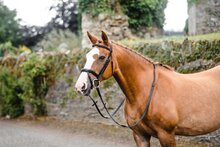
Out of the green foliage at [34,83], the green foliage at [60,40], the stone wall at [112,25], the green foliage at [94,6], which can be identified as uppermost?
the green foliage at [94,6]

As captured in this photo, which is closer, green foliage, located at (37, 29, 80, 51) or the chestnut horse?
the chestnut horse

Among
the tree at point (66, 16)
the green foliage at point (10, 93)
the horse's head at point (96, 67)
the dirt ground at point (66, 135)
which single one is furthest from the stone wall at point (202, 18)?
the tree at point (66, 16)

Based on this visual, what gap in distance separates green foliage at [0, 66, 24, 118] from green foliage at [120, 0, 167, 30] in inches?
185

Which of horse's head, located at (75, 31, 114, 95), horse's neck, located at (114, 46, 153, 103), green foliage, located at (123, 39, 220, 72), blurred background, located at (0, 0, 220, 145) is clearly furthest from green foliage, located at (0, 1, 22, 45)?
horse's head, located at (75, 31, 114, 95)

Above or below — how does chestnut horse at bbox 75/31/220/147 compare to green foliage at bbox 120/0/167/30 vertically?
below

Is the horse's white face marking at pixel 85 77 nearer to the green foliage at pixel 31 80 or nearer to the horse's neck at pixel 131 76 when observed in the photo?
the horse's neck at pixel 131 76

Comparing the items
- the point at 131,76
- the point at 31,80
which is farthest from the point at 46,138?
the point at 131,76

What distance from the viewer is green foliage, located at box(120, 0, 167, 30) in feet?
43.2

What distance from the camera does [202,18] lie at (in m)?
13.0

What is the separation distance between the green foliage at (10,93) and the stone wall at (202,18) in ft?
20.5

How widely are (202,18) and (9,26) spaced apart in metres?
21.4

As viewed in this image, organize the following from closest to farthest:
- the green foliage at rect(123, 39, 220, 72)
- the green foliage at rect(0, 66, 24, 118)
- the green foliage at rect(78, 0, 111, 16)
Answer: the green foliage at rect(123, 39, 220, 72) → the green foliage at rect(0, 66, 24, 118) → the green foliage at rect(78, 0, 111, 16)

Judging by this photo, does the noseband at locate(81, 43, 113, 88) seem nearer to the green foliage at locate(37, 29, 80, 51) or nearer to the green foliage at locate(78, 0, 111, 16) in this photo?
the green foliage at locate(78, 0, 111, 16)

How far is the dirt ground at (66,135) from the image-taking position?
7738 mm
